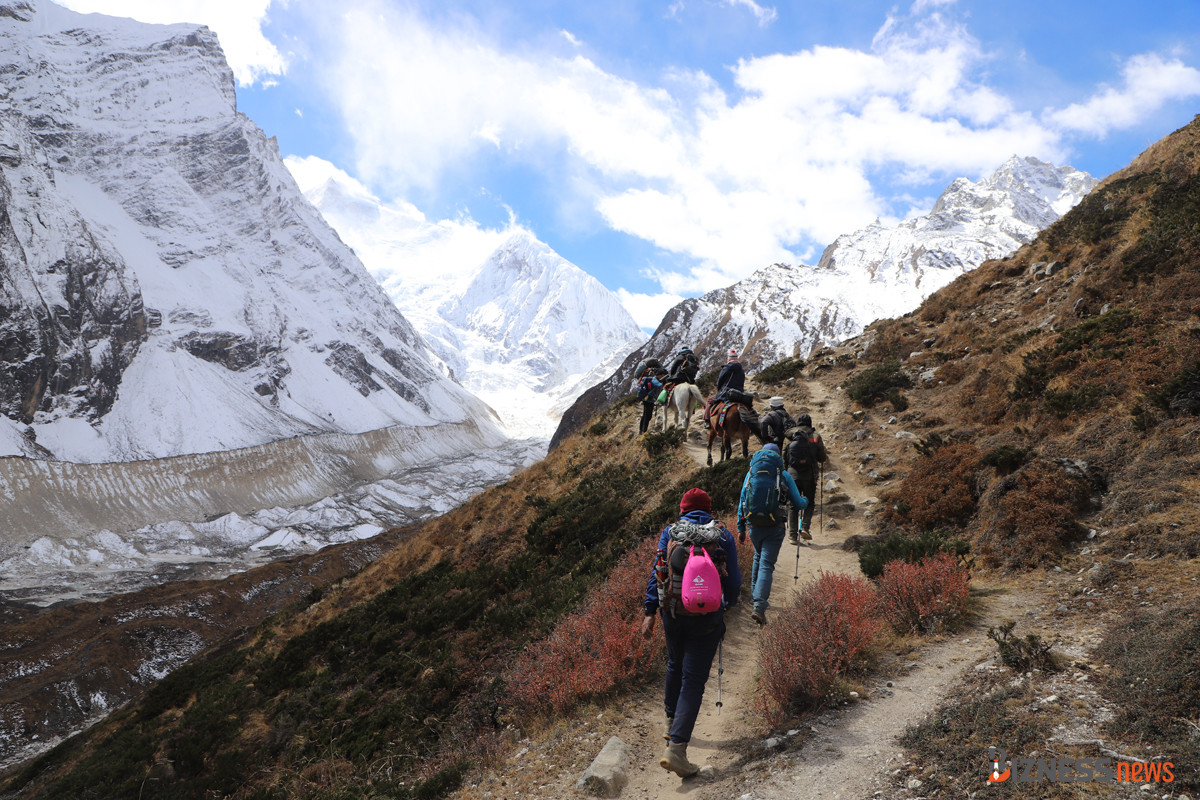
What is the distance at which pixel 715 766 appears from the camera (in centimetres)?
539

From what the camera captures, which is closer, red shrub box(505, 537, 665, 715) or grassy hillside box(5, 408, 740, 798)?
red shrub box(505, 537, 665, 715)

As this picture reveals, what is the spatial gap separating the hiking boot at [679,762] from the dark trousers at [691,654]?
65mm

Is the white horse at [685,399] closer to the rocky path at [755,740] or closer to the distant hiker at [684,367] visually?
the distant hiker at [684,367]

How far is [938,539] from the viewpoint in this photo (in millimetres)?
8500

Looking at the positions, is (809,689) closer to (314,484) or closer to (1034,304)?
(1034,304)

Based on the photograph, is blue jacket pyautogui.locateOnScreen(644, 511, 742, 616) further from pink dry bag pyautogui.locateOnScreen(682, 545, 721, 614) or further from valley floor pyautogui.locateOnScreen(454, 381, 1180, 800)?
valley floor pyautogui.locateOnScreen(454, 381, 1180, 800)

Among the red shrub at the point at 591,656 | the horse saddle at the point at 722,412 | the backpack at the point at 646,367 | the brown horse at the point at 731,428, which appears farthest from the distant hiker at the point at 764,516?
the backpack at the point at 646,367

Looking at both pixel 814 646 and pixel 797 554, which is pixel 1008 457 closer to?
pixel 797 554

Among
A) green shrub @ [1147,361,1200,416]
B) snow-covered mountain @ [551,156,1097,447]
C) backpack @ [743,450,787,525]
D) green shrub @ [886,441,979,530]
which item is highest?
snow-covered mountain @ [551,156,1097,447]

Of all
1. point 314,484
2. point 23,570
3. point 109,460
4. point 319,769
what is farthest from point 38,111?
point 319,769

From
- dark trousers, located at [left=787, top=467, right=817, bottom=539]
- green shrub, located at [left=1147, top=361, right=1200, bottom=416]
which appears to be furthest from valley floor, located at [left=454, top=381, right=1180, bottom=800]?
green shrub, located at [left=1147, top=361, right=1200, bottom=416]

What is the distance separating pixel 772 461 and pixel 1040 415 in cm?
687

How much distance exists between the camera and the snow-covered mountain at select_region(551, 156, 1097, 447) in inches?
4181

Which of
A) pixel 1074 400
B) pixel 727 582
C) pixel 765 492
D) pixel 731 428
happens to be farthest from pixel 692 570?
pixel 1074 400
